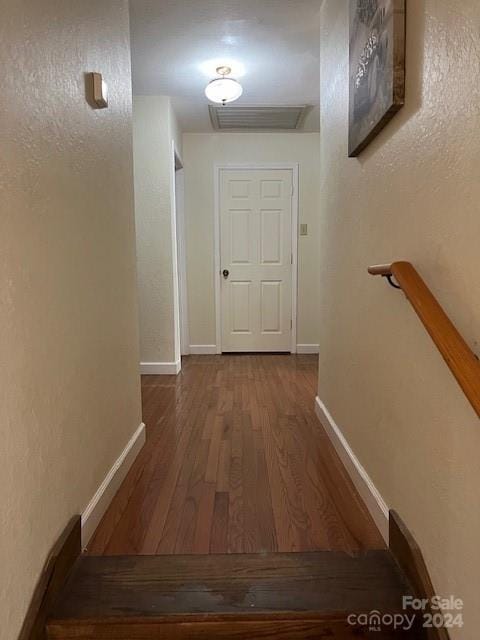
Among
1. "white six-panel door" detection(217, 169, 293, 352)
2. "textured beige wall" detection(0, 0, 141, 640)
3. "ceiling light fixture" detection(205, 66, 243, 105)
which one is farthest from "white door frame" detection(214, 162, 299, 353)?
"textured beige wall" detection(0, 0, 141, 640)

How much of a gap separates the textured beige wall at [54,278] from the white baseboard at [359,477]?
101 centimetres

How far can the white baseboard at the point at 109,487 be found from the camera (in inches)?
55.2

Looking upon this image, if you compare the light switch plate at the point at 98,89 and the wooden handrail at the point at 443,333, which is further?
the light switch plate at the point at 98,89

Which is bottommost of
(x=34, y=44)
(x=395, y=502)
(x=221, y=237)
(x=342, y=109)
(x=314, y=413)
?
(x=314, y=413)

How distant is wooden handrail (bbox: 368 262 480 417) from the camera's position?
0.78 m

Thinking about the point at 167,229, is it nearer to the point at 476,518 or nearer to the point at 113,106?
the point at 113,106

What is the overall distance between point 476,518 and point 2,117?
1330 millimetres

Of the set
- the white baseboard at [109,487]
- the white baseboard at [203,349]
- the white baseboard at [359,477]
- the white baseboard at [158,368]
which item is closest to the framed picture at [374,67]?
the white baseboard at [359,477]

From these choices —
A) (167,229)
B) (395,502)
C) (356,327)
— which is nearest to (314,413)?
(356,327)

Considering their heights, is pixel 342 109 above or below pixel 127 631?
above

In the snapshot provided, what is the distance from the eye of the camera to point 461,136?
2.99ft

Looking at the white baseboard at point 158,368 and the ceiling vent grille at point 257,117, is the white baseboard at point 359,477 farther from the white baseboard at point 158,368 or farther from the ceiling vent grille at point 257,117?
the ceiling vent grille at point 257,117

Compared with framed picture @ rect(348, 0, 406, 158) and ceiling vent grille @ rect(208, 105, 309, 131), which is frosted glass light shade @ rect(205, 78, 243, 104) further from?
framed picture @ rect(348, 0, 406, 158)

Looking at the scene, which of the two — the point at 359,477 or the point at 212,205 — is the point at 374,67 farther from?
the point at 212,205
